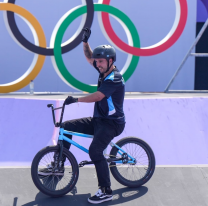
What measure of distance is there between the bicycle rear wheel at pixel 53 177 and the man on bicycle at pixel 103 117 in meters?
0.25

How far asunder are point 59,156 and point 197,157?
2804 mm

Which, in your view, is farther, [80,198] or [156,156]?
[156,156]

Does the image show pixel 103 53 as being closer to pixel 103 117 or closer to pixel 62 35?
pixel 103 117

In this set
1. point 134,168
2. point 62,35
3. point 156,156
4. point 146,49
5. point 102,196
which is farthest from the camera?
point 146,49

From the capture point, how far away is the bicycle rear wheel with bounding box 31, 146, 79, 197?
3.99 m

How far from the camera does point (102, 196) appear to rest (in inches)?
158

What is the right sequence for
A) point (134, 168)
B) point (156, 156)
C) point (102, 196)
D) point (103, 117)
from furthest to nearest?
point (156, 156) < point (134, 168) < point (103, 117) < point (102, 196)

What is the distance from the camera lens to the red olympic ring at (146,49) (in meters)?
11.3

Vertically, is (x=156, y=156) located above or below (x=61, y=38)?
below

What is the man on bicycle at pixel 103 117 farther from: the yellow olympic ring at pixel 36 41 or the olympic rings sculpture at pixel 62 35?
the yellow olympic ring at pixel 36 41

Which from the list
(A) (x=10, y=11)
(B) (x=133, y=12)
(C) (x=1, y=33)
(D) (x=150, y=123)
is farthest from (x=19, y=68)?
(D) (x=150, y=123)

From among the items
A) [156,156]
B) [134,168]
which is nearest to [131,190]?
[134,168]

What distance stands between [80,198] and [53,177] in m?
0.42

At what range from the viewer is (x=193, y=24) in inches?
531
